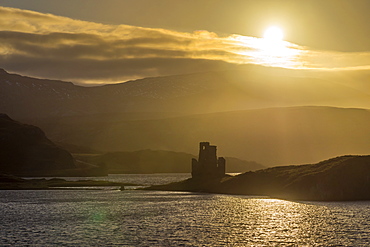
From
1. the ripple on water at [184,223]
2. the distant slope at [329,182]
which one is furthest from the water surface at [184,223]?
the distant slope at [329,182]

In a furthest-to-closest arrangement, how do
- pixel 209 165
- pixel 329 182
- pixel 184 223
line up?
pixel 209 165 → pixel 329 182 → pixel 184 223

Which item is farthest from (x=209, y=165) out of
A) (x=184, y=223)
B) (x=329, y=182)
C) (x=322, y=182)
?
(x=184, y=223)

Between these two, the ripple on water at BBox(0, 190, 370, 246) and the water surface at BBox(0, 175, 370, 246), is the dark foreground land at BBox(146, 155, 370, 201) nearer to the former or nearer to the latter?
the water surface at BBox(0, 175, 370, 246)

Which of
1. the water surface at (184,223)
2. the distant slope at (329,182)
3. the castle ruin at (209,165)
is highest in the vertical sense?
the castle ruin at (209,165)

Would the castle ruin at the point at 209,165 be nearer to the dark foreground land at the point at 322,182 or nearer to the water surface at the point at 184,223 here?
the dark foreground land at the point at 322,182

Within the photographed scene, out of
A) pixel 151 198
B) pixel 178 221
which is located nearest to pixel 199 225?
pixel 178 221

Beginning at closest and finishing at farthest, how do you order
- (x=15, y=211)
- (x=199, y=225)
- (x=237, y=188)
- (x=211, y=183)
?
(x=199, y=225)
(x=15, y=211)
(x=237, y=188)
(x=211, y=183)

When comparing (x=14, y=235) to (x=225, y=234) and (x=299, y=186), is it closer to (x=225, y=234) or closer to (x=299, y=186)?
(x=225, y=234)

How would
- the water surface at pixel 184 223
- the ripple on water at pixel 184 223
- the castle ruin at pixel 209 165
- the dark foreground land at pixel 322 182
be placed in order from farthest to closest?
the castle ruin at pixel 209 165
the dark foreground land at pixel 322 182
the ripple on water at pixel 184 223
the water surface at pixel 184 223

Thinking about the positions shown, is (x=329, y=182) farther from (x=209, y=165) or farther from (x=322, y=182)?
(x=209, y=165)

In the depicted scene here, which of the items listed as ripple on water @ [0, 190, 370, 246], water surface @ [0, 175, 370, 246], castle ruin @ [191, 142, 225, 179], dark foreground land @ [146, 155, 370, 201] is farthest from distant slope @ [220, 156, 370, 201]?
castle ruin @ [191, 142, 225, 179]

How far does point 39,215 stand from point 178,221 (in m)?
32.6

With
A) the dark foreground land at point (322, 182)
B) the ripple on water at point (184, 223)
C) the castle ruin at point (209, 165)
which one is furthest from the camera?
the castle ruin at point (209, 165)

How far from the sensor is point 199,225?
3962 inches
